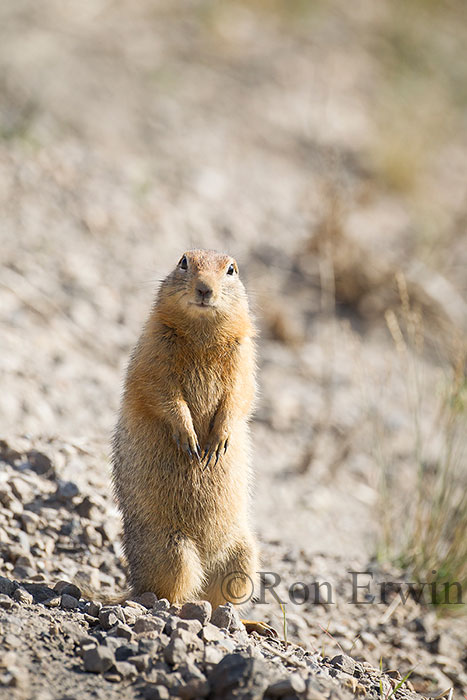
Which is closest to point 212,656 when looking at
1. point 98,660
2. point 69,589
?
point 98,660

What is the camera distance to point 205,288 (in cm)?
374

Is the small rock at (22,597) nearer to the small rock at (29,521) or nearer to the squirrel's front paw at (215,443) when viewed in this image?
the small rock at (29,521)

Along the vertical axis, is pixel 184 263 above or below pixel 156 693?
above

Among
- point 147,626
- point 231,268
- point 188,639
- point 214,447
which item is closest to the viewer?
point 188,639

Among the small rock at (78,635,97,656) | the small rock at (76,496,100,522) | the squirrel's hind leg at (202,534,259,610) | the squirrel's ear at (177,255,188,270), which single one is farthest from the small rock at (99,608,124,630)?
the squirrel's ear at (177,255,188,270)

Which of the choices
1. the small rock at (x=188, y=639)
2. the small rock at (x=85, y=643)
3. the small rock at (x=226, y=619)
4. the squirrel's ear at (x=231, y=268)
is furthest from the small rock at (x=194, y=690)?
the squirrel's ear at (x=231, y=268)

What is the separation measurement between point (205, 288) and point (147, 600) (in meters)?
1.51

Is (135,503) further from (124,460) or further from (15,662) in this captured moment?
(15,662)

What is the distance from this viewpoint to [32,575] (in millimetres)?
4004

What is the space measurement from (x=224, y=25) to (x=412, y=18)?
443cm

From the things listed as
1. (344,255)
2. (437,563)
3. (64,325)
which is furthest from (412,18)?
(437,563)

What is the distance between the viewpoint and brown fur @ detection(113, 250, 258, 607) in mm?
3727

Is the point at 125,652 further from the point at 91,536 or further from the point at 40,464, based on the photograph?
the point at 40,464

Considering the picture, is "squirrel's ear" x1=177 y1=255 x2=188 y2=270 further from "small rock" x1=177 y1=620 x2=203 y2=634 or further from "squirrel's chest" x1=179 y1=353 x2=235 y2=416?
"small rock" x1=177 y1=620 x2=203 y2=634
